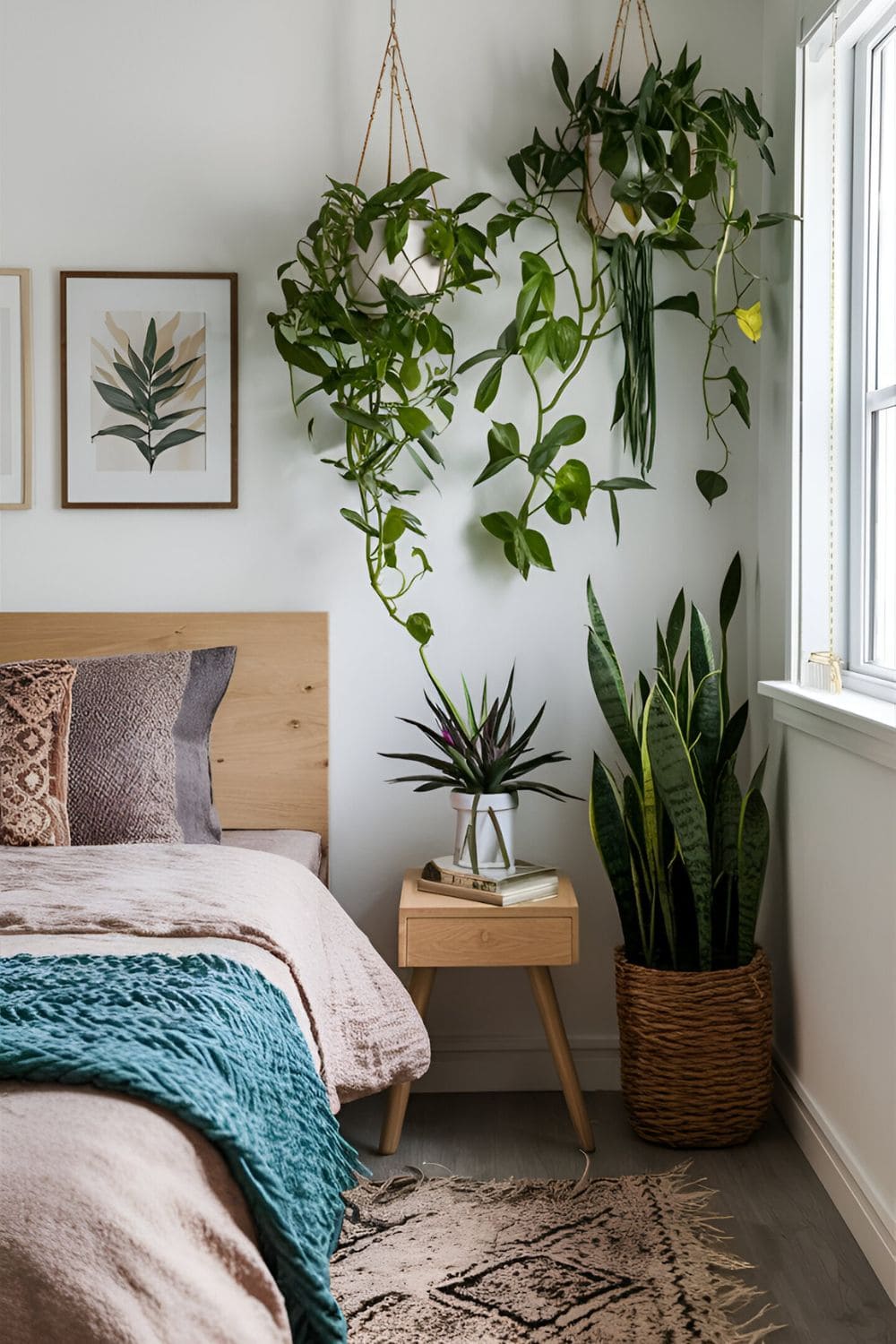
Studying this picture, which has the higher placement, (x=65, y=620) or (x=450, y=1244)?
(x=65, y=620)

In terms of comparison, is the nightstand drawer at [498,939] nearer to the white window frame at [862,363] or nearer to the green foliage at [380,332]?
the green foliage at [380,332]

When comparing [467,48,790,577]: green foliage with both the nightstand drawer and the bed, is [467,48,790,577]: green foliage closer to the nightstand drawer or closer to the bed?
the nightstand drawer

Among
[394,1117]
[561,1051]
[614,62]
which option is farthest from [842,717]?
[614,62]

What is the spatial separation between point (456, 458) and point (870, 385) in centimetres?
93

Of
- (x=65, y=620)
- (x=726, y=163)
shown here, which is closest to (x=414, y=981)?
(x=65, y=620)

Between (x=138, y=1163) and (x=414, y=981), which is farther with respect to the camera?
(x=414, y=981)

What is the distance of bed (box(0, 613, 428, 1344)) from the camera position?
99 cm

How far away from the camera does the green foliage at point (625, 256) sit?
2.51 meters

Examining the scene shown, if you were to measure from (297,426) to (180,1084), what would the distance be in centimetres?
189

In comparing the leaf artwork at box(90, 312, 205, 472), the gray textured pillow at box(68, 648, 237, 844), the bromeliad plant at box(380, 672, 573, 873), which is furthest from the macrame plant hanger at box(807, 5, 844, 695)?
the leaf artwork at box(90, 312, 205, 472)

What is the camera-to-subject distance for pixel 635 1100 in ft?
8.16

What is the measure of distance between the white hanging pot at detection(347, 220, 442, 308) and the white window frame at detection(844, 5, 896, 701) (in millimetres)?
880

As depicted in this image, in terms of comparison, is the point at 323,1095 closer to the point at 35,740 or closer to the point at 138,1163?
the point at 138,1163

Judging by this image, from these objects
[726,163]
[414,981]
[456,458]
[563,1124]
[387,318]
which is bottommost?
[563,1124]
